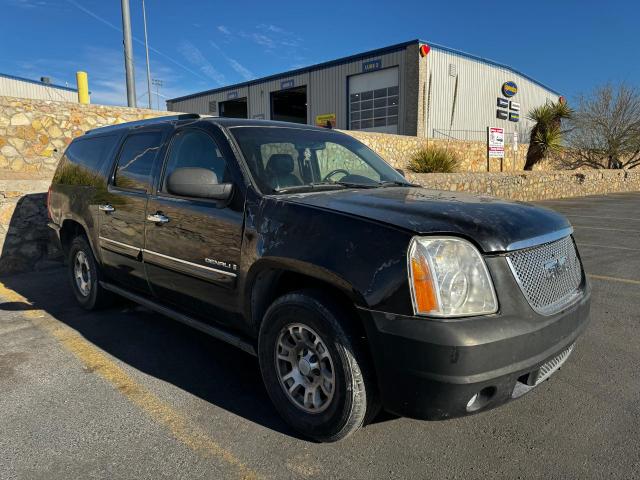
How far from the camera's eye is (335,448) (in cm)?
259

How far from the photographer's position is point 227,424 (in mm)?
2854

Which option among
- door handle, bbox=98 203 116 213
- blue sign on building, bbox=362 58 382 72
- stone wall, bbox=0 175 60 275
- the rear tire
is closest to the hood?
door handle, bbox=98 203 116 213

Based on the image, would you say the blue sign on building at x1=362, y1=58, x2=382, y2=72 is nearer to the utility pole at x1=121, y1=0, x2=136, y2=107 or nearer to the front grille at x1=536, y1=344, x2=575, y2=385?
the utility pole at x1=121, y1=0, x2=136, y2=107

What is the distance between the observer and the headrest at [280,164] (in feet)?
10.6

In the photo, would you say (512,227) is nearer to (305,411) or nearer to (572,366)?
(305,411)

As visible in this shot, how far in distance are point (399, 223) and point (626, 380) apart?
2325mm

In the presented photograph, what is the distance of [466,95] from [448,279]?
2807 centimetres

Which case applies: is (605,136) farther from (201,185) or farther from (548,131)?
(201,185)

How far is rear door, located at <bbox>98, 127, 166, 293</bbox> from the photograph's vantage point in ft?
12.8

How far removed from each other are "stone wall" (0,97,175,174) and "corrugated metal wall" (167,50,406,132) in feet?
59.6

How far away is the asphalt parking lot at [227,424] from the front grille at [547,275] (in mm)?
792

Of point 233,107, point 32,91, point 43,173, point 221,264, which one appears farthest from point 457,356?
point 233,107

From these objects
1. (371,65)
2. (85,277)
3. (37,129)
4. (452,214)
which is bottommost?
(85,277)

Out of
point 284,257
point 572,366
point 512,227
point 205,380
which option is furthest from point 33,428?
point 572,366
